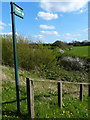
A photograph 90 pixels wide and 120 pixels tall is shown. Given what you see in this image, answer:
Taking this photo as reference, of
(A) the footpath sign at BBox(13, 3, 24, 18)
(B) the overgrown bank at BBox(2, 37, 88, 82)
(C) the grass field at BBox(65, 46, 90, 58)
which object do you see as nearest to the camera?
(A) the footpath sign at BBox(13, 3, 24, 18)

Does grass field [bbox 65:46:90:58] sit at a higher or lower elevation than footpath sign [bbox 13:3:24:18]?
lower

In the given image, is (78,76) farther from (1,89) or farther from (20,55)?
(1,89)

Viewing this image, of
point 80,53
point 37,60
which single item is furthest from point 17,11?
point 80,53

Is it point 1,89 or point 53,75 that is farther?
point 53,75

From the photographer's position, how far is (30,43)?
10.6 m

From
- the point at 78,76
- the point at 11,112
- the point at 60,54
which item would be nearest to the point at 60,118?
the point at 11,112

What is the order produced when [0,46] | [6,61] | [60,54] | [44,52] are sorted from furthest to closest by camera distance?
[60,54], [44,52], [6,61], [0,46]

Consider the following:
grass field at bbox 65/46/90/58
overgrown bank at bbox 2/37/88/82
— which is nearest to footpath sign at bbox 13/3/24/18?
overgrown bank at bbox 2/37/88/82

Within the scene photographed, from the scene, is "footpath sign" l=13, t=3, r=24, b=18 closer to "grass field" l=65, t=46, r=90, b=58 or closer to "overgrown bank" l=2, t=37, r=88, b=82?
"overgrown bank" l=2, t=37, r=88, b=82

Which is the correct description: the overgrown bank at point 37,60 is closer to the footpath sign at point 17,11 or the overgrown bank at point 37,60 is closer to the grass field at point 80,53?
the grass field at point 80,53

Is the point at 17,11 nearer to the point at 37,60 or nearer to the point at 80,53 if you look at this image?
the point at 37,60

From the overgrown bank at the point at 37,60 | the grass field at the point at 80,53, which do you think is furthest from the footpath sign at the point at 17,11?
the grass field at the point at 80,53

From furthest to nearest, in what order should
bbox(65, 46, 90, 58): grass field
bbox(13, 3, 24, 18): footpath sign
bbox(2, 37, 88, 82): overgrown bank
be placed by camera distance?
bbox(65, 46, 90, 58): grass field, bbox(2, 37, 88, 82): overgrown bank, bbox(13, 3, 24, 18): footpath sign

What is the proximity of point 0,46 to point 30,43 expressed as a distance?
217 cm
